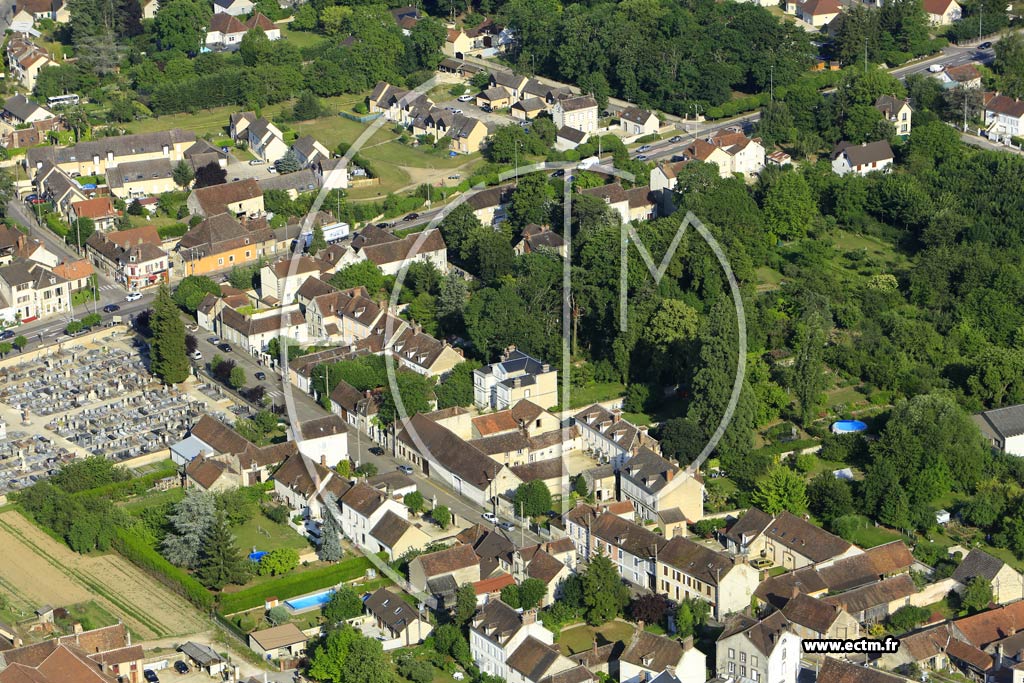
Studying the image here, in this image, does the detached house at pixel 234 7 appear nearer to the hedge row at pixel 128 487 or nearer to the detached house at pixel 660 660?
the hedge row at pixel 128 487

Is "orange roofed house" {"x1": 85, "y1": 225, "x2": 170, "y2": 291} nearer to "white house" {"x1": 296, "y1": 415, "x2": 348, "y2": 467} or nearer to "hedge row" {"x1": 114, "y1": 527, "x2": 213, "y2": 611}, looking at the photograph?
"white house" {"x1": 296, "y1": 415, "x2": 348, "y2": 467}

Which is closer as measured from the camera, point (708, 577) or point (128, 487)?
point (708, 577)

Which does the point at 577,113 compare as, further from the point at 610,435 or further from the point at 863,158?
the point at 610,435

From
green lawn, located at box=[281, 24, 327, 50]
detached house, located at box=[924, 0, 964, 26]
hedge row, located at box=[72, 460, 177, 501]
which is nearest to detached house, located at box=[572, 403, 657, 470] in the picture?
hedge row, located at box=[72, 460, 177, 501]

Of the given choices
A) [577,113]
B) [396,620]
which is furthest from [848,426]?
[577,113]

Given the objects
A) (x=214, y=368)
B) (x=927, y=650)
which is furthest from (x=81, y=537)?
(x=927, y=650)

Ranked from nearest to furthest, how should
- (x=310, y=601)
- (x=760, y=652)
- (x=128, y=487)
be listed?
1. (x=760, y=652)
2. (x=310, y=601)
3. (x=128, y=487)

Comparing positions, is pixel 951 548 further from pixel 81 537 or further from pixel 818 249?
pixel 81 537
